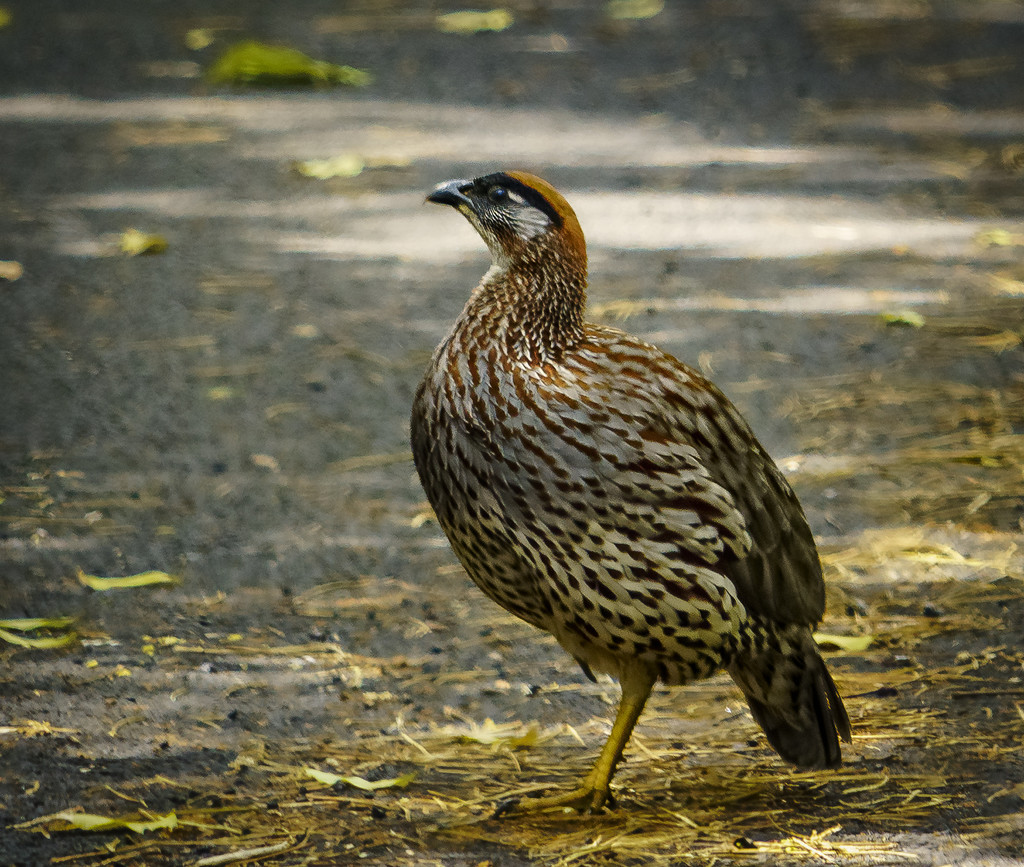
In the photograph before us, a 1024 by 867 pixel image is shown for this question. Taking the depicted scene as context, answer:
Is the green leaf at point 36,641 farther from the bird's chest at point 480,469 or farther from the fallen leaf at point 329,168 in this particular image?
the fallen leaf at point 329,168

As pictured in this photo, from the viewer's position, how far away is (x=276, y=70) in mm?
9172

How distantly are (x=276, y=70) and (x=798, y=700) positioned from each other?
6897 mm

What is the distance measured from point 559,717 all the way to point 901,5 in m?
8.61

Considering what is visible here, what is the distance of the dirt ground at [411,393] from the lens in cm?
336

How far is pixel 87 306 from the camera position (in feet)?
20.9

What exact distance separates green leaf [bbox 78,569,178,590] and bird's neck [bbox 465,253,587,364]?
1553 mm

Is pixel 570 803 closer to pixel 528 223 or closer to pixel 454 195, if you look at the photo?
pixel 528 223

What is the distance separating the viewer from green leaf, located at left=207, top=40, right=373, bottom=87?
9.14 meters

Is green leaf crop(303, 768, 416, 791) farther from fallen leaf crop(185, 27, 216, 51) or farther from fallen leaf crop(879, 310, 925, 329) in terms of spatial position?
fallen leaf crop(185, 27, 216, 51)

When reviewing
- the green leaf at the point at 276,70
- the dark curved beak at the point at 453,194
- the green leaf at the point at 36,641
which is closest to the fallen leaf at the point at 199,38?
the green leaf at the point at 276,70

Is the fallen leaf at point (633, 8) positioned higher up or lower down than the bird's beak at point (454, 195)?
higher up

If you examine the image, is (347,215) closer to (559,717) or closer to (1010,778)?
(559,717)

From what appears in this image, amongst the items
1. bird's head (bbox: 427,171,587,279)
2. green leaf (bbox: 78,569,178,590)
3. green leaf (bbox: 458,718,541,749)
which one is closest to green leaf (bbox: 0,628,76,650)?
green leaf (bbox: 78,569,178,590)

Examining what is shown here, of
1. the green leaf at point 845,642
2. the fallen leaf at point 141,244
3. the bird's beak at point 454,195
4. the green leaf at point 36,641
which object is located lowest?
the green leaf at point 36,641
